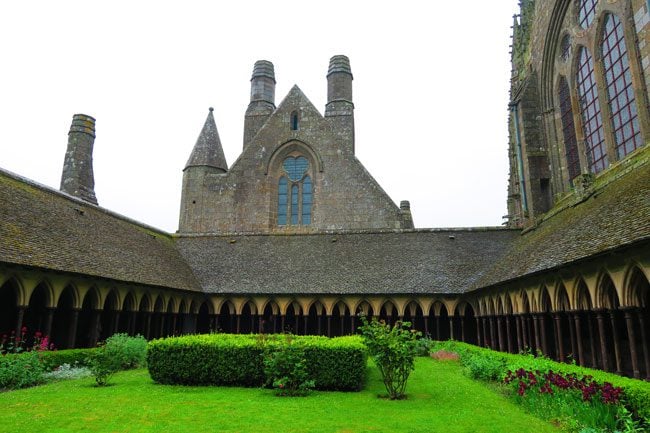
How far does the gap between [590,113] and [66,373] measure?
21049 millimetres

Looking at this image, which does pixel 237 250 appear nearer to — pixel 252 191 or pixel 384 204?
pixel 252 191

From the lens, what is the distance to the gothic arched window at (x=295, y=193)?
112 feet

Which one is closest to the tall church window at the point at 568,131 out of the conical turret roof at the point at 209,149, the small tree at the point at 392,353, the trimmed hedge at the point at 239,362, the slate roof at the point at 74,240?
the small tree at the point at 392,353

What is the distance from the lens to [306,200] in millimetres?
34531

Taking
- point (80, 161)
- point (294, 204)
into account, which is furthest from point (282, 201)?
point (80, 161)

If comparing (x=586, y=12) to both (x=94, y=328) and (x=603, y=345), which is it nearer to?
(x=603, y=345)

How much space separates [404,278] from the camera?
24391 mm

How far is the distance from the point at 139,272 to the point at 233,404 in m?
11.7

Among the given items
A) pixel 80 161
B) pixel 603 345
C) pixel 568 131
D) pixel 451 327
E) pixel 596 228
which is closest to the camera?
pixel 603 345

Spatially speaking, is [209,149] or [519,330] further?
[209,149]

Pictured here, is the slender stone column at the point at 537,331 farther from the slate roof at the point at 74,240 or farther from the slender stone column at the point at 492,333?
the slate roof at the point at 74,240

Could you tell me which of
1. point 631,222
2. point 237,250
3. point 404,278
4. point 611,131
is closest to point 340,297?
point 404,278

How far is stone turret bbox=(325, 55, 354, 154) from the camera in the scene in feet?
119

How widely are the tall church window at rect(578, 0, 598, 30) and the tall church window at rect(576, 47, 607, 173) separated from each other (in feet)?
3.32
